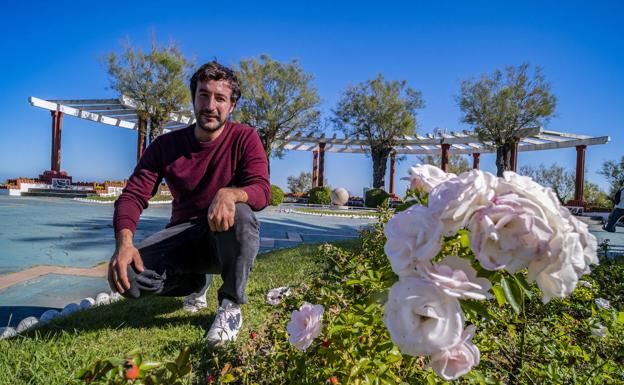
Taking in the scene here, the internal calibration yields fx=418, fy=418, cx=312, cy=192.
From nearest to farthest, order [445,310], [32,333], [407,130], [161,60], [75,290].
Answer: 1. [445,310]
2. [32,333]
3. [75,290]
4. [161,60]
5. [407,130]

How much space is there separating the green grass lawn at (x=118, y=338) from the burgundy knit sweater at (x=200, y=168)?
52 cm

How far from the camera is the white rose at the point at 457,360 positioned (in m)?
0.56

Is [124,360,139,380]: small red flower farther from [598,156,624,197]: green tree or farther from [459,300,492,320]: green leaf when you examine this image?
[598,156,624,197]: green tree

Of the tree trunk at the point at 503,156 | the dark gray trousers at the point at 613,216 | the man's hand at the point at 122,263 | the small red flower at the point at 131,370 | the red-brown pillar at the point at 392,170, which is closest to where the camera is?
the small red flower at the point at 131,370

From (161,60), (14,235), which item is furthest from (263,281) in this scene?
(161,60)

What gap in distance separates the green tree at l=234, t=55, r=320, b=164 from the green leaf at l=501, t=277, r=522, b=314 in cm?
2140

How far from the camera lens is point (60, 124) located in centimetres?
2077

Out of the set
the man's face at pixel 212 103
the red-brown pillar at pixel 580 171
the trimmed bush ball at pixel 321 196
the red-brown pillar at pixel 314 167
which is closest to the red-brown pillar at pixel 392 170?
the red-brown pillar at pixel 314 167

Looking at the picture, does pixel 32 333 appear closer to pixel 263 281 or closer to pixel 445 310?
pixel 263 281

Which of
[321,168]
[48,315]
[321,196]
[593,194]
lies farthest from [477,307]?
[593,194]

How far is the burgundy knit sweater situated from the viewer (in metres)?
2.12

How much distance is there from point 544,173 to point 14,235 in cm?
2605

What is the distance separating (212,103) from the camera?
2.09 meters

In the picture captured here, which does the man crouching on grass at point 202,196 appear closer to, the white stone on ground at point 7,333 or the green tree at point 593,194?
the white stone on ground at point 7,333
